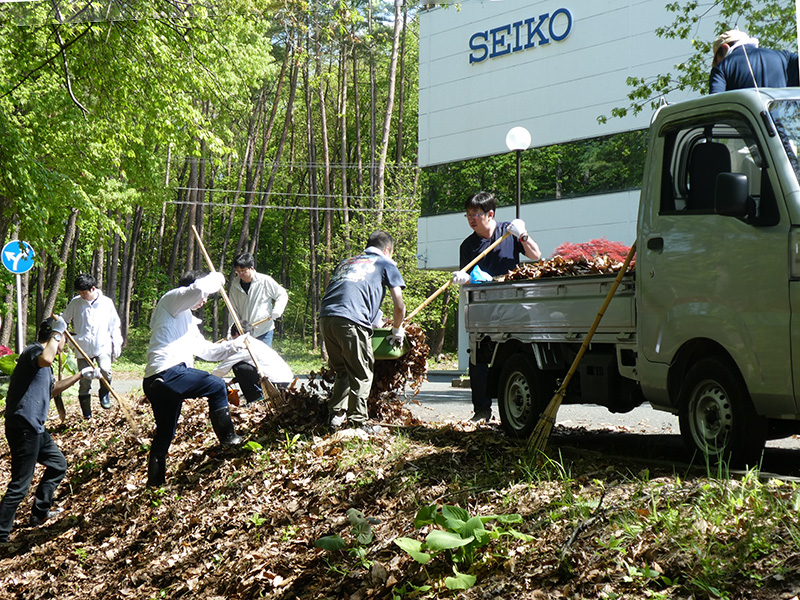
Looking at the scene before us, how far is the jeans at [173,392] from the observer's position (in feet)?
26.0

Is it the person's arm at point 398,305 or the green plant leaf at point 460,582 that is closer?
the green plant leaf at point 460,582

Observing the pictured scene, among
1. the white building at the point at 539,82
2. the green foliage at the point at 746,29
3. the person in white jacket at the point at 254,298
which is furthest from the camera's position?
the white building at the point at 539,82

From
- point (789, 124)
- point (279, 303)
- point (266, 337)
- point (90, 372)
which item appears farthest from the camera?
point (266, 337)

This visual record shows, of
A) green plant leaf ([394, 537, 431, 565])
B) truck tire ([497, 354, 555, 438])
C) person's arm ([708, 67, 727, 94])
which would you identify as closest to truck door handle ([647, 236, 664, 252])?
person's arm ([708, 67, 727, 94])

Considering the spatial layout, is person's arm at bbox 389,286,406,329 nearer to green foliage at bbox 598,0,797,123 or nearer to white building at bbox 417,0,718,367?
green foliage at bbox 598,0,797,123

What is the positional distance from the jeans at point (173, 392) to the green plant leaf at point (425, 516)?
130 inches

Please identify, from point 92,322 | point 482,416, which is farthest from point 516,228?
point 92,322

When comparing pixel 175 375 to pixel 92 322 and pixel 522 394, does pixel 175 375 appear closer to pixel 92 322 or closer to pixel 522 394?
pixel 522 394

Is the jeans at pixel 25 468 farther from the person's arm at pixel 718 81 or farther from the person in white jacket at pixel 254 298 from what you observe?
the person's arm at pixel 718 81

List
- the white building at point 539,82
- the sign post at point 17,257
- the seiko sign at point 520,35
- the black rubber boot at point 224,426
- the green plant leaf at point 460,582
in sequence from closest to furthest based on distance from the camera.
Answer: the green plant leaf at point 460,582, the black rubber boot at point 224,426, the sign post at point 17,257, the white building at point 539,82, the seiko sign at point 520,35

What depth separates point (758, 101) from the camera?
5.66m

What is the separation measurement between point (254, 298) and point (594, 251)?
414 cm

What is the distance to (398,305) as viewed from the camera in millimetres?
7992

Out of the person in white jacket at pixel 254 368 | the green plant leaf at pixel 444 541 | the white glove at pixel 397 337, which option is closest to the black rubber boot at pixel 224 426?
the person in white jacket at pixel 254 368
